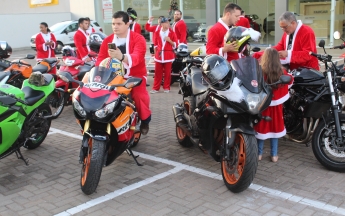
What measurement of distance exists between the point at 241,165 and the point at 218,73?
97cm

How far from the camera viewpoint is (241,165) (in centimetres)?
400

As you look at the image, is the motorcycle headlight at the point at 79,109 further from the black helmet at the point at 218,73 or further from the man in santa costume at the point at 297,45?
the man in santa costume at the point at 297,45

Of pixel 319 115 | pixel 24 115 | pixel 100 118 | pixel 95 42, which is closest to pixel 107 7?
pixel 95 42

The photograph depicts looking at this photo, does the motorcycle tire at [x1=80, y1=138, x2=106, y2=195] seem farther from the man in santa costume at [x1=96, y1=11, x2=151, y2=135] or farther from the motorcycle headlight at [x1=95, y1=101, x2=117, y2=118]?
the man in santa costume at [x1=96, y1=11, x2=151, y2=135]

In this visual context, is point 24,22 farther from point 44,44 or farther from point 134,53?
point 134,53

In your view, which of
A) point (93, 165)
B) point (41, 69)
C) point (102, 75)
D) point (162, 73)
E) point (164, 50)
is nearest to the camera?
point (93, 165)

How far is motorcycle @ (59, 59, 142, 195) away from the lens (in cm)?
397

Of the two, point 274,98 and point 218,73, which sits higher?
point 218,73

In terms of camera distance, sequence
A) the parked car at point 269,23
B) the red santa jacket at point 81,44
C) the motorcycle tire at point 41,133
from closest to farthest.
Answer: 1. the motorcycle tire at point 41,133
2. the red santa jacket at point 81,44
3. the parked car at point 269,23

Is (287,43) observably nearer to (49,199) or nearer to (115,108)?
(115,108)

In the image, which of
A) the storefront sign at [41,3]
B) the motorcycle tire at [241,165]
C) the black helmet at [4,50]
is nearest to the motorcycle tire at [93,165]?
the motorcycle tire at [241,165]

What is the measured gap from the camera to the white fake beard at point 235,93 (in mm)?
3934

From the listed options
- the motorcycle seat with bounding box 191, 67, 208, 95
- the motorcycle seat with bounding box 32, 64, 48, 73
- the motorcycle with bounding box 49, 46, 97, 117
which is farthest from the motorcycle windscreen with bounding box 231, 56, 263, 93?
the motorcycle seat with bounding box 32, 64, 48, 73

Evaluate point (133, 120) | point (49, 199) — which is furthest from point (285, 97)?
point (49, 199)
